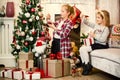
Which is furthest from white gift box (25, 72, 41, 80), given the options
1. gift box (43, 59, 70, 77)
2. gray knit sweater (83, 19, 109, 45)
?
gray knit sweater (83, 19, 109, 45)

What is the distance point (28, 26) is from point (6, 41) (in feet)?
2.30

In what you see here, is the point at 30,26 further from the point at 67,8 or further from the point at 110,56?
the point at 110,56

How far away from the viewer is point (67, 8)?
4.48 metres

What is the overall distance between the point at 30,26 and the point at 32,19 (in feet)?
0.46

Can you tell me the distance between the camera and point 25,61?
13.8ft

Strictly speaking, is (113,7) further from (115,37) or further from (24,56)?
(24,56)

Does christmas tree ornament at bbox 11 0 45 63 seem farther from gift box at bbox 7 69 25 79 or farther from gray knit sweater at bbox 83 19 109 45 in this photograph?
gray knit sweater at bbox 83 19 109 45

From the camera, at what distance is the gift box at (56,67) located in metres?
3.96

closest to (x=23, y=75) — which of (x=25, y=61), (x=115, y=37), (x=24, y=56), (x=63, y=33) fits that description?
(x=25, y=61)

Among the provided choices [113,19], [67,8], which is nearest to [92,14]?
[113,19]

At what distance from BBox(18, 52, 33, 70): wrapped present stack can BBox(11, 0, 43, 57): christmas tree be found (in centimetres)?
24

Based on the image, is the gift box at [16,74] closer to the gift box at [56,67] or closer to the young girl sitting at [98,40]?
the gift box at [56,67]

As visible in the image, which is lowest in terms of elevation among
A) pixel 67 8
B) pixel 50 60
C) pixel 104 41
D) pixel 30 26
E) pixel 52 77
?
pixel 52 77

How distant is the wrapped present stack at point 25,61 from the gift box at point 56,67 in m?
0.27
